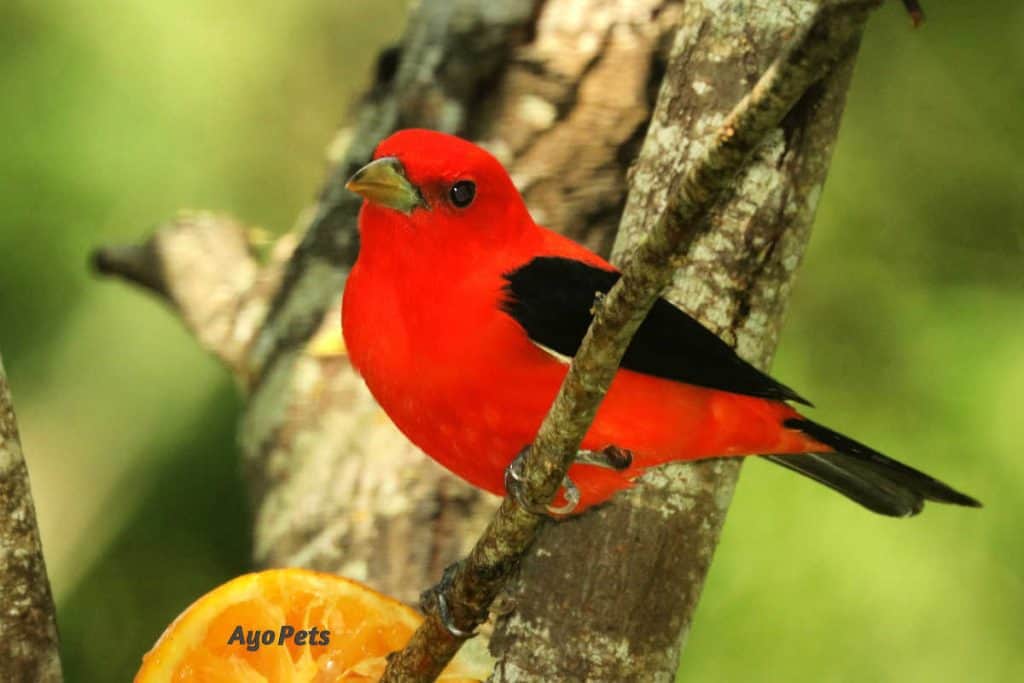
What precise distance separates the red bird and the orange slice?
37 centimetres

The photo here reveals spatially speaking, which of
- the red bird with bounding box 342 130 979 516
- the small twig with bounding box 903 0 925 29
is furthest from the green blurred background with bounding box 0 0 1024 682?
the small twig with bounding box 903 0 925 29

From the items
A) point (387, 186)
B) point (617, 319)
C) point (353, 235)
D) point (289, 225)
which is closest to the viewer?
point (617, 319)

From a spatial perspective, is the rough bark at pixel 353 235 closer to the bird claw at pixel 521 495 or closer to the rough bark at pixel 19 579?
the bird claw at pixel 521 495

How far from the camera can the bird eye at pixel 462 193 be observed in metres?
3.02

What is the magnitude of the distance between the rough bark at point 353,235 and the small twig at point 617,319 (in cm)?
120

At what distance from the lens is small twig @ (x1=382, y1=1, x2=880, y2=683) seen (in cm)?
165

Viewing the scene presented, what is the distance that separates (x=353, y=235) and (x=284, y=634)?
1.97 m

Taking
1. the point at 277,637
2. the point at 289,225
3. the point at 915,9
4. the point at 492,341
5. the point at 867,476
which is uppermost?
the point at 915,9

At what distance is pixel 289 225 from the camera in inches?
267

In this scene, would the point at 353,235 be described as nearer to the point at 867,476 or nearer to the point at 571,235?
the point at 571,235

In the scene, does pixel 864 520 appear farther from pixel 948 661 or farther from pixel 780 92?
pixel 780 92

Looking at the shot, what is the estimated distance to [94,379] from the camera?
578 cm

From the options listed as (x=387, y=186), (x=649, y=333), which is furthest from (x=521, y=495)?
(x=387, y=186)

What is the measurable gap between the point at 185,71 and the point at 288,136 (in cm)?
63
